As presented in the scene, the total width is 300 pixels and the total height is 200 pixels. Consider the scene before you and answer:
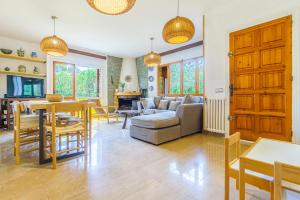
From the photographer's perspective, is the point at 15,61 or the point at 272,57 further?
the point at 15,61

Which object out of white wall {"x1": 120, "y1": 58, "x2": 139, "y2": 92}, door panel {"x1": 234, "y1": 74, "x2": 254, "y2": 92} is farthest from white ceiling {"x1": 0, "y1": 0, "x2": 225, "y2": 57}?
white wall {"x1": 120, "y1": 58, "x2": 139, "y2": 92}

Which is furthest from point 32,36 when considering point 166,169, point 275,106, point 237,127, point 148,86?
point 275,106

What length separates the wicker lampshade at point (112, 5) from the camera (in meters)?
1.59

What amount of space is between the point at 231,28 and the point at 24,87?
579cm

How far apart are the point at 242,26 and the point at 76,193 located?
3650mm

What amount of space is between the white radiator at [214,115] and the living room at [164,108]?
0.02 meters

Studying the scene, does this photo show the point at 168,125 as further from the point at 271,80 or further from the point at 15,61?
the point at 15,61

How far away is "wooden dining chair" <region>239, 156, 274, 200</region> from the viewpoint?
79 cm

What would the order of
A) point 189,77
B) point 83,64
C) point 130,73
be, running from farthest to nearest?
point 130,73 < point 83,64 < point 189,77

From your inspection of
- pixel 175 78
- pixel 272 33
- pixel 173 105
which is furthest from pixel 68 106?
pixel 175 78

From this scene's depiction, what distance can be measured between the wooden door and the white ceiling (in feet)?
3.46

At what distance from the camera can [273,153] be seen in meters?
1.07

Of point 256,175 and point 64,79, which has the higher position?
point 64,79

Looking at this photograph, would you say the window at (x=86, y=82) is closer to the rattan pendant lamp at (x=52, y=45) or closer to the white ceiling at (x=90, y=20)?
the white ceiling at (x=90, y=20)
